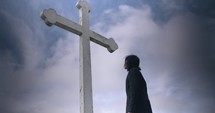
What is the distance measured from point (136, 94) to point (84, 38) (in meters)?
1.30

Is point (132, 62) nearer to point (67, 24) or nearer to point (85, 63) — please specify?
point (85, 63)

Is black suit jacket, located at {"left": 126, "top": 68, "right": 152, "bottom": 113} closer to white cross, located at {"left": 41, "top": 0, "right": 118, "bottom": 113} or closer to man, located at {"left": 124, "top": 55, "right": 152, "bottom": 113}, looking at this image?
man, located at {"left": 124, "top": 55, "right": 152, "bottom": 113}

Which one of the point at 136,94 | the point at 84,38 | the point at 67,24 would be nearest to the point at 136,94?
the point at 136,94

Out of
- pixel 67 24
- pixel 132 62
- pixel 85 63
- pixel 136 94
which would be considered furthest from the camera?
pixel 67 24

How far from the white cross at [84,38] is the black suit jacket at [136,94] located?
65cm

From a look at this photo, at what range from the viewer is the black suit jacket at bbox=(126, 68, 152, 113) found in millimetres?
2861

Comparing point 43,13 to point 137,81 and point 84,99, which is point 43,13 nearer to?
point 84,99

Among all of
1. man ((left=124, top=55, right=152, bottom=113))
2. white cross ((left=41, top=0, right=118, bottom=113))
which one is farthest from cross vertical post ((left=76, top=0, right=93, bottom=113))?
man ((left=124, top=55, right=152, bottom=113))

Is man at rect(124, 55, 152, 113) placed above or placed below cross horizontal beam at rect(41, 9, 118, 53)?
below

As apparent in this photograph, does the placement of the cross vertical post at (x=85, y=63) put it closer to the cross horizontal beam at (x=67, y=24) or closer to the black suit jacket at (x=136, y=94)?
the cross horizontal beam at (x=67, y=24)

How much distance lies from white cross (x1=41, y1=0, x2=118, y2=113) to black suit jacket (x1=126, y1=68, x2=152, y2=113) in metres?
0.65

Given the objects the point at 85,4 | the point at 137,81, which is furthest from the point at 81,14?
the point at 137,81

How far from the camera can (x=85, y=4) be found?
13.9ft

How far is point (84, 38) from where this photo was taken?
3912 mm
